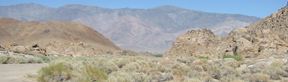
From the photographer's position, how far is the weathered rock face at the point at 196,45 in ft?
118

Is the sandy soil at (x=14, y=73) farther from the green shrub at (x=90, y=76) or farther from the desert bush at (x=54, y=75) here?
the green shrub at (x=90, y=76)

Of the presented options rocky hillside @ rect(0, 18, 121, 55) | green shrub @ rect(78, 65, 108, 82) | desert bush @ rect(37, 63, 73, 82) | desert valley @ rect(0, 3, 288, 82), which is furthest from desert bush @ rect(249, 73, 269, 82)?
rocky hillside @ rect(0, 18, 121, 55)

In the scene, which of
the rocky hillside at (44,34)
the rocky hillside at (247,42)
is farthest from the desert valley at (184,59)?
the rocky hillside at (44,34)

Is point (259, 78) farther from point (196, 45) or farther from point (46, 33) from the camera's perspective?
point (46, 33)

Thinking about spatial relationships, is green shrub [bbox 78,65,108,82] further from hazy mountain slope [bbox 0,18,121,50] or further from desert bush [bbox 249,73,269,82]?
hazy mountain slope [bbox 0,18,121,50]

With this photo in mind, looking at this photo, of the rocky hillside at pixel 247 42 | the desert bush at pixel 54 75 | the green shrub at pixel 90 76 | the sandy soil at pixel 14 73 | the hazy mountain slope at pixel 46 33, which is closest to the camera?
the green shrub at pixel 90 76

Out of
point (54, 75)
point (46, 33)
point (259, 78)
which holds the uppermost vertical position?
point (46, 33)

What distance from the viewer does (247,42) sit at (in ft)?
101

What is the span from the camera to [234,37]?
34.7 metres

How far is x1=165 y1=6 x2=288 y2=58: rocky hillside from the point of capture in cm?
2969

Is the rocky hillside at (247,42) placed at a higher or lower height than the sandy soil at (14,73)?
higher

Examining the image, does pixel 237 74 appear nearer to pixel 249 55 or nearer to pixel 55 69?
pixel 55 69

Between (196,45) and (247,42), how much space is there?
28.0ft

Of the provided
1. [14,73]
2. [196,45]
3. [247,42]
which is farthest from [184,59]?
[14,73]
